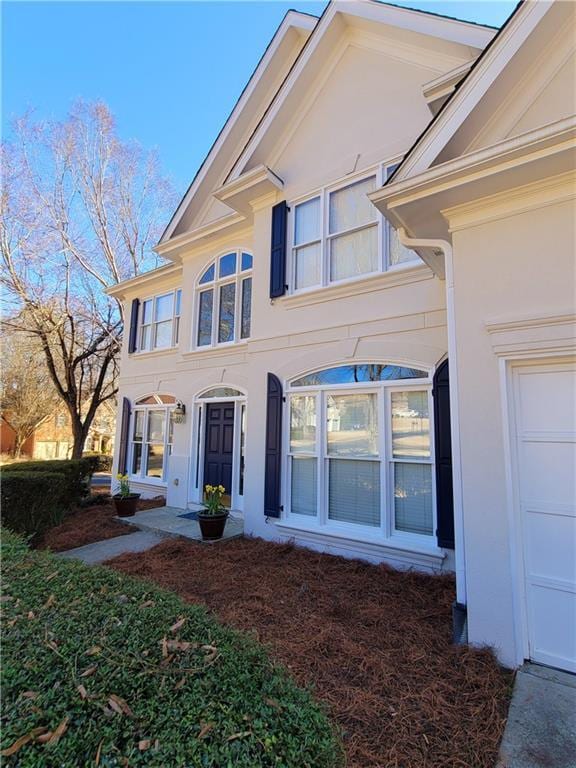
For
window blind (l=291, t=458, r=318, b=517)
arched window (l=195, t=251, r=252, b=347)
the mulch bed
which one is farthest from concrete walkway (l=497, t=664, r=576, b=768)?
arched window (l=195, t=251, r=252, b=347)

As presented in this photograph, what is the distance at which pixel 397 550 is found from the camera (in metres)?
5.31

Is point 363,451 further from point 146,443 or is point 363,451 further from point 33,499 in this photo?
point 146,443

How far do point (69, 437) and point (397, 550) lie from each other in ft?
104

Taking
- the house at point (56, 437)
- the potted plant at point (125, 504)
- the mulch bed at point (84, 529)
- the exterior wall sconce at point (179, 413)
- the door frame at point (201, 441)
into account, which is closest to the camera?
the mulch bed at point (84, 529)

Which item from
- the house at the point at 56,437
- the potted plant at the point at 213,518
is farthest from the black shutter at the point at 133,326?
the house at the point at 56,437

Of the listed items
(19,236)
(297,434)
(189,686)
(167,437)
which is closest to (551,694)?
(189,686)

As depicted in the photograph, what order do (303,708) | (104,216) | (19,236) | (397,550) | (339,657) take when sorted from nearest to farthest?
(303,708)
(339,657)
(397,550)
(19,236)
(104,216)

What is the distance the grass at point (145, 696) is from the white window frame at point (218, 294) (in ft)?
21.2

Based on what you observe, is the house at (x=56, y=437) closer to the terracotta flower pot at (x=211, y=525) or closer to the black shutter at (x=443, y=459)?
the terracotta flower pot at (x=211, y=525)

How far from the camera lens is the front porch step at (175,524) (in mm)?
7039

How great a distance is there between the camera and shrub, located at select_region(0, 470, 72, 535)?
7508 millimetres

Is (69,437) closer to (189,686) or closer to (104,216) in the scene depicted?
(104,216)

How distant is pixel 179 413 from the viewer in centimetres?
959

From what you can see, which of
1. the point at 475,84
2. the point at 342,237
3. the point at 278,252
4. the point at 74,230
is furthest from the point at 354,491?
the point at 74,230
